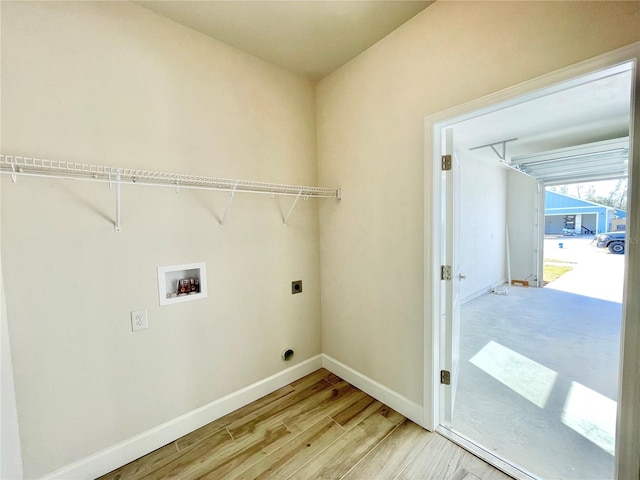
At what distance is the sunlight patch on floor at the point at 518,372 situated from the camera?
7.09 feet

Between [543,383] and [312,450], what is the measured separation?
210cm

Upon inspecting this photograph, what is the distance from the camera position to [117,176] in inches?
52.0

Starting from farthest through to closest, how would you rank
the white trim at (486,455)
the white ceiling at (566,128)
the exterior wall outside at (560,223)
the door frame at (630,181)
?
the exterior wall outside at (560,223) → the white ceiling at (566,128) → the white trim at (486,455) → the door frame at (630,181)

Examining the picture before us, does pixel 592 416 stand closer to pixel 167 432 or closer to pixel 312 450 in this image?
pixel 312 450

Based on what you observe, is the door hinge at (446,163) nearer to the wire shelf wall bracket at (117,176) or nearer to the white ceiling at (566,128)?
the white ceiling at (566,128)

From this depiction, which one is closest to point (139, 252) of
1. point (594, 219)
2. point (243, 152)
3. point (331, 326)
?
point (243, 152)

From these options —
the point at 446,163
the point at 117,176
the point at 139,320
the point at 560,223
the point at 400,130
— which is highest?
the point at 400,130

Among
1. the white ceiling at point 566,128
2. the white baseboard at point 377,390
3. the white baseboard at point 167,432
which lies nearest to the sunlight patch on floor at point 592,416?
the white baseboard at point 377,390

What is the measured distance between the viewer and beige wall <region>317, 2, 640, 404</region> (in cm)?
119

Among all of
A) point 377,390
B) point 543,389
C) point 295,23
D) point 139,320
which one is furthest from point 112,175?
point 543,389

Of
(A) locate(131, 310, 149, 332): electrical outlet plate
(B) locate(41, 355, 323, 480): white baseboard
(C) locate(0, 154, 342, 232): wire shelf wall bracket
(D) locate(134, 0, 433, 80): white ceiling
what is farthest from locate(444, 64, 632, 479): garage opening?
(A) locate(131, 310, 149, 332): electrical outlet plate

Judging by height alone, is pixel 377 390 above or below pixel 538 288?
above

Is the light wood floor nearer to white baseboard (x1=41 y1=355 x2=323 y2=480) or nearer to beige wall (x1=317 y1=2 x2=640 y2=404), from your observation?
white baseboard (x1=41 y1=355 x2=323 y2=480)

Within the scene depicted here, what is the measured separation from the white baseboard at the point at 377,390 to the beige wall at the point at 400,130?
5 centimetres
